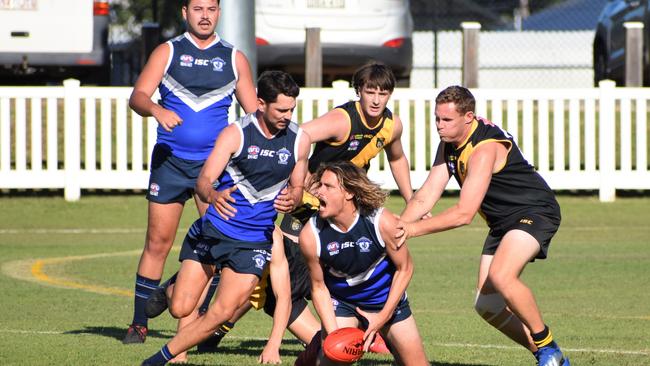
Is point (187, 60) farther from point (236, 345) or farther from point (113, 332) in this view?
point (113, 332)

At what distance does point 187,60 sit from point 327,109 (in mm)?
9632

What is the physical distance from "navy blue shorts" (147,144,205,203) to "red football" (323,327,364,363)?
2000 mm

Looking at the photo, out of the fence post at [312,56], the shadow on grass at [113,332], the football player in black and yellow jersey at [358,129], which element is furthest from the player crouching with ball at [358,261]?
the fence post at [312,56]

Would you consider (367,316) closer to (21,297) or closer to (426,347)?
(426,347)

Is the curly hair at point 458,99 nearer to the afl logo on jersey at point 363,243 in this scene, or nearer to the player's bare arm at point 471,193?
the player's bare arm at point 471,193

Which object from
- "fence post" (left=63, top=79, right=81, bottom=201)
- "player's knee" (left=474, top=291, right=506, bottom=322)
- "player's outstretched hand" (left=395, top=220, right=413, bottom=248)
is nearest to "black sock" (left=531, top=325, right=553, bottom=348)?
"player's knee" (left=474, top=291, right=506, bottom=322)

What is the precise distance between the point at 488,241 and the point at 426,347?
1.03 m

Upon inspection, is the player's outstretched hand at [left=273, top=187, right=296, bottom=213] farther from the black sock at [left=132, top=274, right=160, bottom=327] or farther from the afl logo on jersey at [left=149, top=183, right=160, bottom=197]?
the black sock at [left=132, top=274, right=160, bottom=327]

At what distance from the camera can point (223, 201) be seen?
7.21m

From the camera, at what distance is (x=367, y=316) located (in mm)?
7203

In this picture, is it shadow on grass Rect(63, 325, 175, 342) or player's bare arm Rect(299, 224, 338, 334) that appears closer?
player's bare arm Rect(299, 224, 338, 334)

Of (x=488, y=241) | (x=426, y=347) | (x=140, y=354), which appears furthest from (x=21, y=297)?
(x=488, y=241)

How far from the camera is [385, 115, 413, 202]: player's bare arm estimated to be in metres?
8.69

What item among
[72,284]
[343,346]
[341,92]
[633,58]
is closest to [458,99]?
[343,346]
